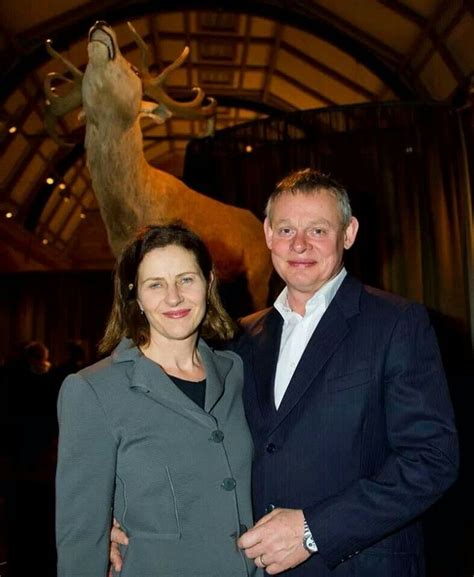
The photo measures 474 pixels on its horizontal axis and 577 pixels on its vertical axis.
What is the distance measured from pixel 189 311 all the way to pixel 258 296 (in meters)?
3.01

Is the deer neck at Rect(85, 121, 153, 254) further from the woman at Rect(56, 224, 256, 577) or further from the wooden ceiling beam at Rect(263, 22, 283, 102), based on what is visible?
the wooden ceiling beam at Rect(263, 22, 283, 102)

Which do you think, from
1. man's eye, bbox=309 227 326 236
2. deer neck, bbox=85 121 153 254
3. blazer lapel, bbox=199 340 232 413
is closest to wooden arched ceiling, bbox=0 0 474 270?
deer neck, bbox=85 121 153 254

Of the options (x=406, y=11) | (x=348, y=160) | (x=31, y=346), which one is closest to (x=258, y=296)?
(x=31, y=346)

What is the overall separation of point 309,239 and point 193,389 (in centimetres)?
51

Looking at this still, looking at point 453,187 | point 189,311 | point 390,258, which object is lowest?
point 189,311

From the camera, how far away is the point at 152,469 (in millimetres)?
1367

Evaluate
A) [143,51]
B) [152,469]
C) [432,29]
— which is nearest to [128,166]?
[143,51]

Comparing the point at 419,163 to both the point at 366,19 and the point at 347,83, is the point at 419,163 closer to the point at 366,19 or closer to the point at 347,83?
the point at 366,19

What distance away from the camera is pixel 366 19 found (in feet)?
26.1

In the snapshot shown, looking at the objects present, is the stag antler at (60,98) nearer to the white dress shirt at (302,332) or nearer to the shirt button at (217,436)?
the white dress shirt at (302,332)

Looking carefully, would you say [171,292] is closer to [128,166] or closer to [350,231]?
[350,231]

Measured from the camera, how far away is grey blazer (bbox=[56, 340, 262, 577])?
1.33 meters

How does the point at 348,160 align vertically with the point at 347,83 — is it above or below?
below

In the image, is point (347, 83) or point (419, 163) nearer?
point (419, 163)
